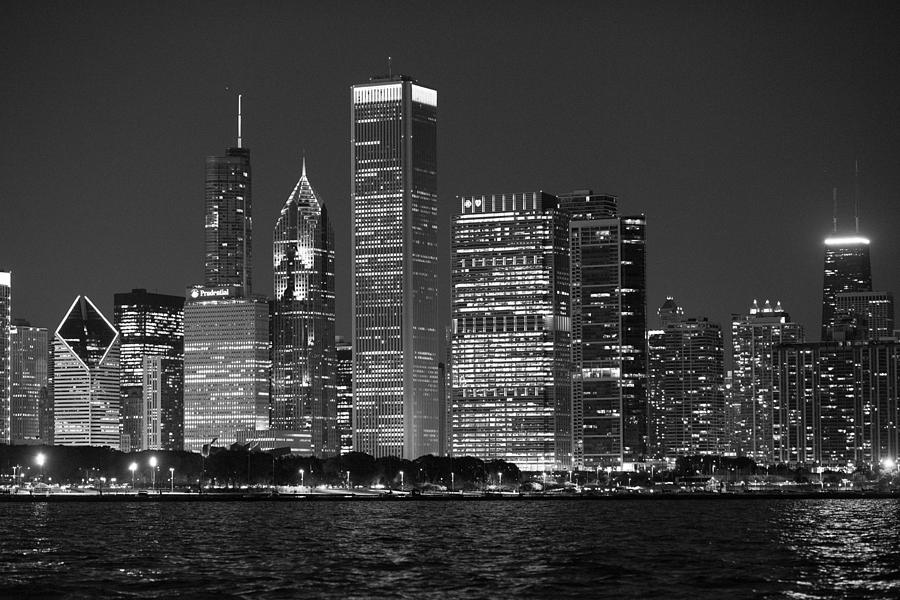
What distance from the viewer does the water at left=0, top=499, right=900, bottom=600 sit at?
8938cm

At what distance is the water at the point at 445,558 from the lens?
89.4m

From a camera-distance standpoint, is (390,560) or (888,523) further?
(888,523)

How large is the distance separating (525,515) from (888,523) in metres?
43.4

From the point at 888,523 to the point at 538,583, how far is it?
8562cm

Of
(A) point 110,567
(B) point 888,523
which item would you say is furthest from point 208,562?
(B) point 888,523

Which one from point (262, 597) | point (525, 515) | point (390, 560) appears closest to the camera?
point (262, 597)

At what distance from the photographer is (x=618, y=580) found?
9462 centimetres

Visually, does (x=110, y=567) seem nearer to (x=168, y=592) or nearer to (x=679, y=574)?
(x=168, y=592)

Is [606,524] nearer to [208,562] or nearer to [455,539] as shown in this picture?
[455,539]

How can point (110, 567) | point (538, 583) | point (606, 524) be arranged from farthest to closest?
point (606, 524) → point (110, 567) → point (538, 583)

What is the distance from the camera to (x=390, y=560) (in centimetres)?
10962

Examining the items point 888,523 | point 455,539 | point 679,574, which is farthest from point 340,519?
point 679,574

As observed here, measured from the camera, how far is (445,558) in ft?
366

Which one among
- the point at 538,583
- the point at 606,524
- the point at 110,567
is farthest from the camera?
the point at 606,524
